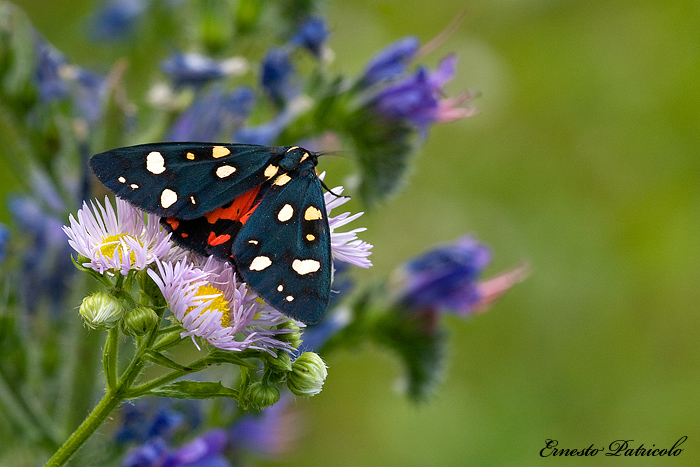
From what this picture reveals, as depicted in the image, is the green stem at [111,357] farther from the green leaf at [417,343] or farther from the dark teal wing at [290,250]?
the green leaf at [417,343]

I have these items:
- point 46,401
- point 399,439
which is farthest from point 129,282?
point 399,439

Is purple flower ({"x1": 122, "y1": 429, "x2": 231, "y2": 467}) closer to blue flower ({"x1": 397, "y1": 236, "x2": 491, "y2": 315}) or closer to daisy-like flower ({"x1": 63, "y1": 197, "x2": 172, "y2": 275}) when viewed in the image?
daisy-like flower ({"x1": 63, "y1": 197, "x2": 172, "y2": 275})

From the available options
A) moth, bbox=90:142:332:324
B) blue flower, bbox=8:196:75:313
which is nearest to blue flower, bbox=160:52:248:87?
blue flower, bbox=8:196:75:313

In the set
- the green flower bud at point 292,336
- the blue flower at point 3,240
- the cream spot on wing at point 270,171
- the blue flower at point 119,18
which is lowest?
the green flower bud at point 292,336

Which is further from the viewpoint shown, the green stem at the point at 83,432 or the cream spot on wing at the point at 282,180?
the cream spot on wing at the point at 282,180

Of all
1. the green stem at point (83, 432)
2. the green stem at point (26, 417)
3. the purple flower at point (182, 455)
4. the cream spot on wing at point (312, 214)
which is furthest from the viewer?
the green stem at point (26, 417)

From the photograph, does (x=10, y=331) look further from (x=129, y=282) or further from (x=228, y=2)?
(x=228, y=2)

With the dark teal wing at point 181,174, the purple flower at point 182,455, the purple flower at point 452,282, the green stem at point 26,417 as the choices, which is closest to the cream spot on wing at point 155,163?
the dark teal wing at point 181,174
